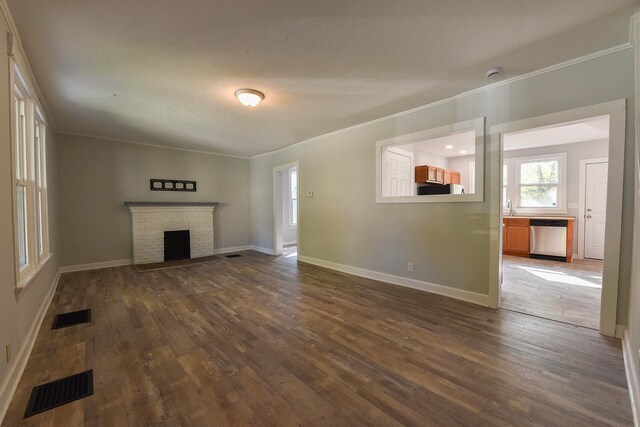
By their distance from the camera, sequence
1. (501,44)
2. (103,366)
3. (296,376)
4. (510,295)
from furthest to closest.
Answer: (510,295) → (501,44) → (103,366) → (296,376)

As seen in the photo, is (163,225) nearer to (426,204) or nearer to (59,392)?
(59,392)

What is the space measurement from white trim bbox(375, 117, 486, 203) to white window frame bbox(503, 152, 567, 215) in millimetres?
4467

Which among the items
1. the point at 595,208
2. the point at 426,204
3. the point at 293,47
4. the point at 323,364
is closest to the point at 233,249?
the point at 426,204

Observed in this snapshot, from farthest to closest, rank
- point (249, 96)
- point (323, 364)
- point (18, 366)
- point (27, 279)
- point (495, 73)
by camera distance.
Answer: point (249, 96) → point (495, 73) → point (27, 279) → point (323, 364) → point (18, 366)

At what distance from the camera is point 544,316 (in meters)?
2.88

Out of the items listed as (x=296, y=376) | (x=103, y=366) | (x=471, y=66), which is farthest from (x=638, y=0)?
(x=103, y=366)

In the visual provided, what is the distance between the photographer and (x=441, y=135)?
352 cm

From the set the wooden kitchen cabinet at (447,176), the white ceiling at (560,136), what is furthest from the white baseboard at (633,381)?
the wooden kitchen cabinet at (447,176)

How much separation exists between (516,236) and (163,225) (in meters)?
8.08

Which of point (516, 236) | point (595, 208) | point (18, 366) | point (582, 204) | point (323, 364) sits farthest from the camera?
point (516, 236)

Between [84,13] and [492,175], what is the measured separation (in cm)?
396

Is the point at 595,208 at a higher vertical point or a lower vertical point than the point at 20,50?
lower

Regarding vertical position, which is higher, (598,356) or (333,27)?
(333,27)

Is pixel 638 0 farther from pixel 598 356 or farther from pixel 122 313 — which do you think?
pixel 122 313
